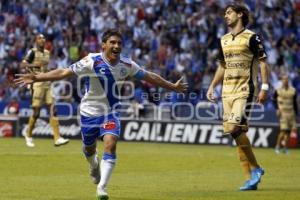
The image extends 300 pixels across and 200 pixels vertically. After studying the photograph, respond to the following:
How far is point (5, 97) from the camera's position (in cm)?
3422

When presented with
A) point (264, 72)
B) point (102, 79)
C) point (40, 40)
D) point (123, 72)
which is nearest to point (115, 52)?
point (123, 72)

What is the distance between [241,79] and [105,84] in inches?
94.0

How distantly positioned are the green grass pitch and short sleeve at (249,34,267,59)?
2.11 metres

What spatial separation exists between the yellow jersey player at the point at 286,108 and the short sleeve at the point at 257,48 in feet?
42.0

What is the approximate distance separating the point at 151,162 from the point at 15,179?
514cm

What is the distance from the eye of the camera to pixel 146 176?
16.0m

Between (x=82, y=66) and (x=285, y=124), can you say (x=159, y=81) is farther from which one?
(x=285, y=124)

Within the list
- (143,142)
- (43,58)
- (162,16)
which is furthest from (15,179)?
(162,16)

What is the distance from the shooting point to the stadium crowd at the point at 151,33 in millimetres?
33188

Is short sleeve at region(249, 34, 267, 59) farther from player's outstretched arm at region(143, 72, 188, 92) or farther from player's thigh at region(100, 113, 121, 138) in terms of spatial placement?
player's thigh at region(100, 113, 121, 138)

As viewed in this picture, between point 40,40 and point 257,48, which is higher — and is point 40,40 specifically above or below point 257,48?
above

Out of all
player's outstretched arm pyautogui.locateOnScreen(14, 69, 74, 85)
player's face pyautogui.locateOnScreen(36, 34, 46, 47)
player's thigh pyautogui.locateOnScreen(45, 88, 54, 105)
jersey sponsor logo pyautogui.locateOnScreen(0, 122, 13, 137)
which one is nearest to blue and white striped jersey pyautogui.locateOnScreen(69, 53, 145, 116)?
player's outstretched arm pyautogui.locateOnScreen(14, 69, 74, 85)

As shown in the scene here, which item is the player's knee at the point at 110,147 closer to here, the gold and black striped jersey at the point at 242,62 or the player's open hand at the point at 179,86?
the player's open hand at the point at 179,86

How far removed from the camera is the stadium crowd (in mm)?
33188
